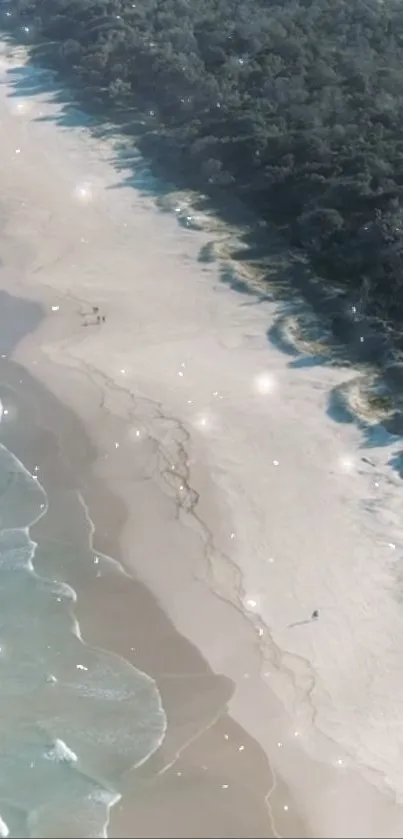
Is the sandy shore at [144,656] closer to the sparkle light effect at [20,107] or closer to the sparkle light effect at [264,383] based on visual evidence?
the sparkle light effect at [264,383]

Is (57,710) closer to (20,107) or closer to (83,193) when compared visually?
(83,193)

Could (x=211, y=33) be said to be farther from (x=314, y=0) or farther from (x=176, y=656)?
(x=176, y=656)

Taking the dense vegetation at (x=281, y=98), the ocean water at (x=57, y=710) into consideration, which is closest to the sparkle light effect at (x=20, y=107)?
the dense vegetation at (x=281, y=98)

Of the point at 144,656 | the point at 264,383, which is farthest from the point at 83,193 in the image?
the point at 144,656

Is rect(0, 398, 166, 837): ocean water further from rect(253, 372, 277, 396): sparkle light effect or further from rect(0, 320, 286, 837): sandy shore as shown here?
rect(253, 372, 277, 396): sparkle light effect

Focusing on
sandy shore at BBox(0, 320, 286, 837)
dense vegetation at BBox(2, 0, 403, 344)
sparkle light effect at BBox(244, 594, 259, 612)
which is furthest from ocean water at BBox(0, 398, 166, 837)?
dense vegetation at BBox(2, 0, 403, 344)

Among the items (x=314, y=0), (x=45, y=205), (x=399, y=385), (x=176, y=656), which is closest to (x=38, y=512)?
(x=176, y=656)
